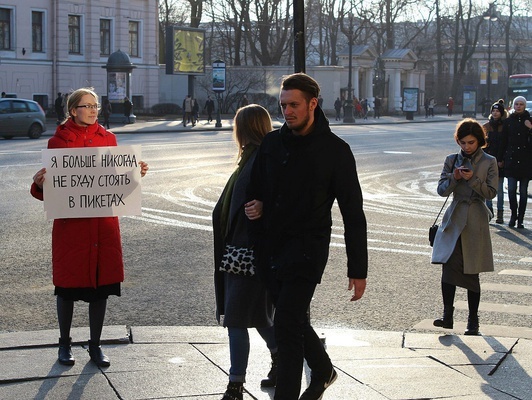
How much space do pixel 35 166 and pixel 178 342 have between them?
16.1 meters

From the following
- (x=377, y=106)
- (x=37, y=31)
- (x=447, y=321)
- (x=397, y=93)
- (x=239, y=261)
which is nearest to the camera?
(x=239, y=261)

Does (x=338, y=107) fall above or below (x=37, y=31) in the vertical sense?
below

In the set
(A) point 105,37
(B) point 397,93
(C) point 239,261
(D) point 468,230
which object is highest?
(A) point 105,37

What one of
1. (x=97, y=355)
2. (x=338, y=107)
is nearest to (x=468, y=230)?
(x=97, y=355)

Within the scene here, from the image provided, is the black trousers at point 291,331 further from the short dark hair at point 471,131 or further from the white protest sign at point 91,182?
the short dark hair at point 471,131

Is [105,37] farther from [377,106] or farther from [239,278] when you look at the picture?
[239,278]

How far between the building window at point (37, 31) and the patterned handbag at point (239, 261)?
51.2 m

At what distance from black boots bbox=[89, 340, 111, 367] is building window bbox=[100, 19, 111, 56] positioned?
5366 cm

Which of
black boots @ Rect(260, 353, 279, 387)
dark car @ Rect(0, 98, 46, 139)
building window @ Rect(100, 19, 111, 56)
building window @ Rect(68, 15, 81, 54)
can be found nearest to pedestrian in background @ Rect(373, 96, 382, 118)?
building window @ Rect(100, 19, 111, 56)

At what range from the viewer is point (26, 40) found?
175 ft

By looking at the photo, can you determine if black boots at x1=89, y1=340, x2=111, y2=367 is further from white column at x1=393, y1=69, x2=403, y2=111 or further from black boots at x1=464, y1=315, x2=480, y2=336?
white column at x1=393, y1=69, x2=403, y2=111

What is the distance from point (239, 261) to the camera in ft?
16.6

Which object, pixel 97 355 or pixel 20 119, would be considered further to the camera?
pixel 20 119

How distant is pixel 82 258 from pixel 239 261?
49.3 inches
